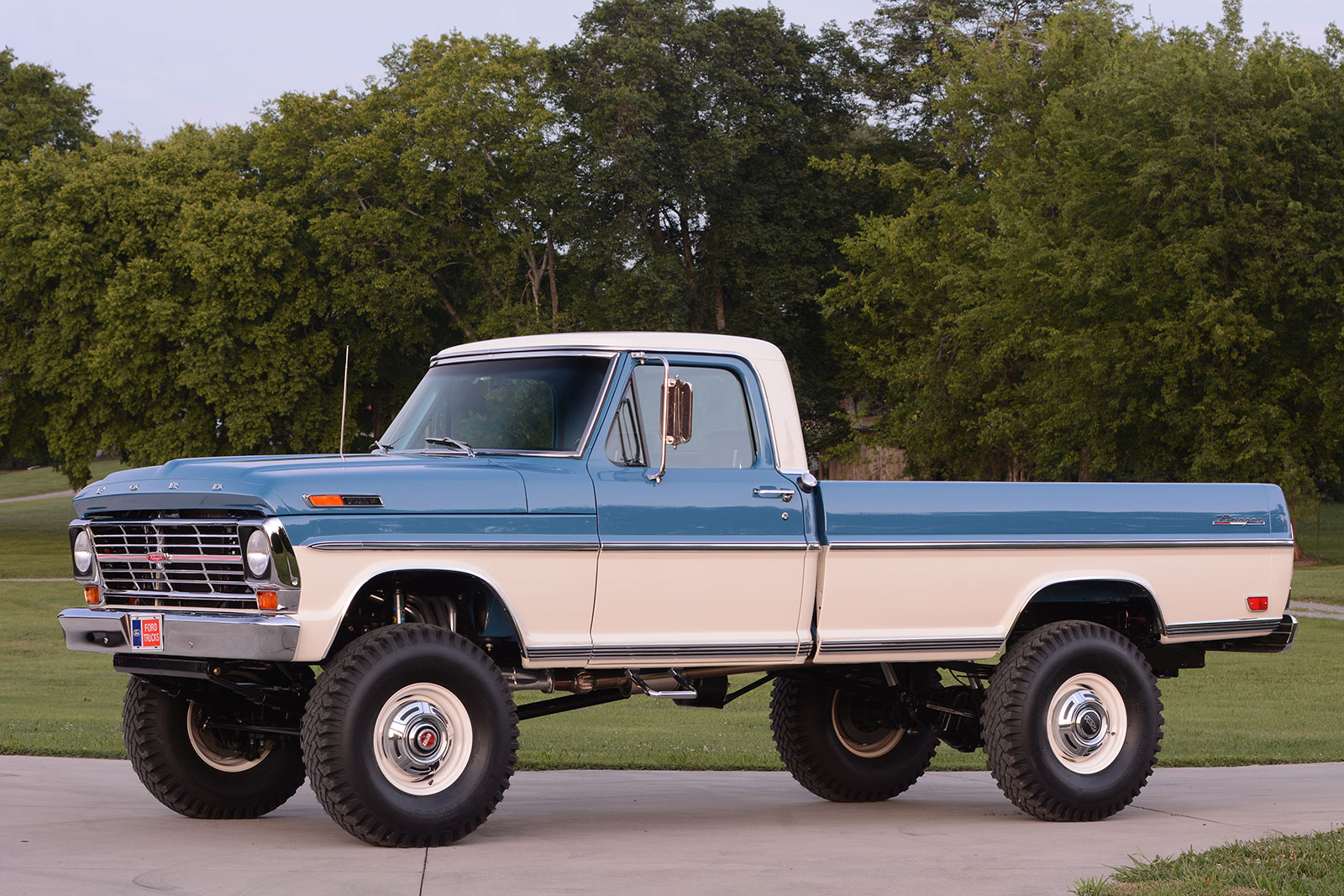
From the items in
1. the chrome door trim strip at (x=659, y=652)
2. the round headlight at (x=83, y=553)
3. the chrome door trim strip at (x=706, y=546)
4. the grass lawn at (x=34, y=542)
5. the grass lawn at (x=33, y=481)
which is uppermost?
the chrome door trim strip at (x=706, y=546)

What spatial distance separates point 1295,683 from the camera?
21641 mm

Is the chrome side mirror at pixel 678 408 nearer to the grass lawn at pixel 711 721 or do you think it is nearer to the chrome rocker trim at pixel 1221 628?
the chrome rocker trim at pixel 1221 628

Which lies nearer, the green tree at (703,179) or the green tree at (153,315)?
the green tree at (153,315)

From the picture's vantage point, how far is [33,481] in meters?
109

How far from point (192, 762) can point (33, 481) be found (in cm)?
10791

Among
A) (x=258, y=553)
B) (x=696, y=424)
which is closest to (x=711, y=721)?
(x=696, y=424)

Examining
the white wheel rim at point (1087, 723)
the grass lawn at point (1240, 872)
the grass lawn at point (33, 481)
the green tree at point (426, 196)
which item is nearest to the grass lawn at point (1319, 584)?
the green tree at point (426, 196)

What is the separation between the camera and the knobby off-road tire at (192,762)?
8891mm

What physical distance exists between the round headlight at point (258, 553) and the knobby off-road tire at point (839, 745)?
3.87 metres

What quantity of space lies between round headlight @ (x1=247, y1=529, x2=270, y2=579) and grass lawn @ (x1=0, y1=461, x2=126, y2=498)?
93424 mm

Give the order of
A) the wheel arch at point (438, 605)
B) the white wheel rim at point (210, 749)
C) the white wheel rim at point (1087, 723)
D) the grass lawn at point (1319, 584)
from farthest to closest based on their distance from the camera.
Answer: the grass lawn at point (1319, 584) → the white wheel rim at point (1087, 723) → the white wheel rim at point (210, 749) → the wheel arch at point (438, 605)

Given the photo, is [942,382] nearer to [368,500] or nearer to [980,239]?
[980,239]

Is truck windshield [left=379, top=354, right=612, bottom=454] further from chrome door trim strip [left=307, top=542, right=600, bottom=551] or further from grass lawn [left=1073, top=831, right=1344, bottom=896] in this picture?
grass lawn [left=1073, top=831, right=1344, bottom=896]

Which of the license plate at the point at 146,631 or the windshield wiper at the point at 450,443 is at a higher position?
the windshield wiper at the point at 450,443
